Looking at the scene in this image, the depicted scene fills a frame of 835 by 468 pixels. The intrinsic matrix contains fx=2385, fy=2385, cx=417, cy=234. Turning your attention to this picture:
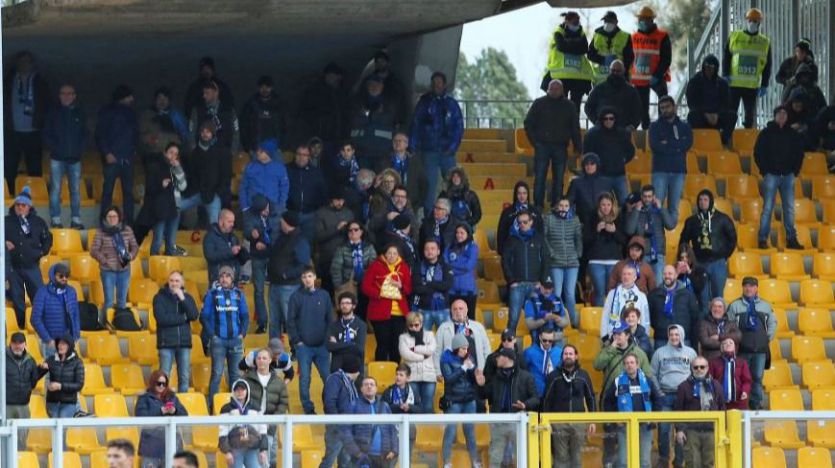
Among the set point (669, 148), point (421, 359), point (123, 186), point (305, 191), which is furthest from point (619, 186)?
point (123, 186)

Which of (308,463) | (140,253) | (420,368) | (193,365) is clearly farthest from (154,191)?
(308,463)

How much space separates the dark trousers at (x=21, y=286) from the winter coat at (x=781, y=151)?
24.1ft

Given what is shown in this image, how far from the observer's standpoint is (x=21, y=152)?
2273cm

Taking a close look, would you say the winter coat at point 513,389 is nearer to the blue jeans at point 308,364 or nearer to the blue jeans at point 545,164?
the blue jeans at point 308,364

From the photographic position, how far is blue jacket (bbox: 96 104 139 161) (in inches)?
869

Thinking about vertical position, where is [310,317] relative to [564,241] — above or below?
below

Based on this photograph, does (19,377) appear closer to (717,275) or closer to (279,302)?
(279,302)

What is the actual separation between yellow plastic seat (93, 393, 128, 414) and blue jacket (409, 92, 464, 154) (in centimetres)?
495

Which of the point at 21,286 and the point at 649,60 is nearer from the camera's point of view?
the point at 21,286

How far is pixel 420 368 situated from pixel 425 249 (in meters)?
1.39

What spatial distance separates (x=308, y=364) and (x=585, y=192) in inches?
139

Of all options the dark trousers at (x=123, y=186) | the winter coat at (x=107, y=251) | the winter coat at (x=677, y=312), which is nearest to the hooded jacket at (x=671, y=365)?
the winter coat at (x=677, y=312)

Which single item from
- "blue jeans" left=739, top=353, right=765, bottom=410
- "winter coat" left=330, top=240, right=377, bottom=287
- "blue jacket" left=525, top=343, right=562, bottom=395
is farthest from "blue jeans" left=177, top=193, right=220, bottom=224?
"blue jeans" left=739, top=353, right=765, bottom=410

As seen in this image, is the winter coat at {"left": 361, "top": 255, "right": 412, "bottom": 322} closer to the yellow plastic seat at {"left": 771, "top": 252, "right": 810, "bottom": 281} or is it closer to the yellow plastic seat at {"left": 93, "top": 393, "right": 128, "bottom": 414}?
the yellow plastic seat at {"left": 93, "top": 393, "right": 128, "bottom": 414}
